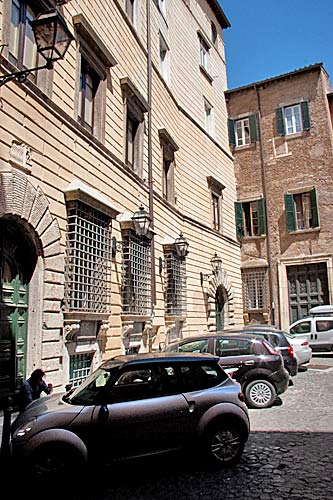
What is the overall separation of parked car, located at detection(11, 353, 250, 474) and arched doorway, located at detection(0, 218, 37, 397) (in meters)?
1.41

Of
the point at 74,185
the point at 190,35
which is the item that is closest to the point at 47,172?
the point at 74,185

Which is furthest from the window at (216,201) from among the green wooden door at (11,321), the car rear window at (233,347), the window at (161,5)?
the green wooden door at (11,321)

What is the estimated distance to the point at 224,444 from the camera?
5281mm

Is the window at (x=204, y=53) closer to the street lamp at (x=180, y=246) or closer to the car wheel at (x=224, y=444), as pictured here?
the street lamp at (x=180, y=246)

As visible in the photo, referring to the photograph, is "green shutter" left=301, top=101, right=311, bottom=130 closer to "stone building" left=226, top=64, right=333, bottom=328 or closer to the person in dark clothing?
"stone building" left=226, top=64, right=333, bottom=328

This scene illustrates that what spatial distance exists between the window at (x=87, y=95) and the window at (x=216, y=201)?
31.3 feet

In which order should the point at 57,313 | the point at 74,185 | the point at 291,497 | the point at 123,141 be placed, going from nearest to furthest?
the point at 291,497 < the point at 57,313 < the point at 74,185 < the point at 123,141

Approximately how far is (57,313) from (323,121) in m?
20.5

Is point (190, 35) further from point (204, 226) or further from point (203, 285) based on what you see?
point (203, 285)

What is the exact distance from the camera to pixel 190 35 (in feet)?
64.5

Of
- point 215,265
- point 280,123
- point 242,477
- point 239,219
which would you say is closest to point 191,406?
point 242,477

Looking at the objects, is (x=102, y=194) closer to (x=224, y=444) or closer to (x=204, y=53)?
(x=224, y=444)

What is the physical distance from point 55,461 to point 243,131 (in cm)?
2419

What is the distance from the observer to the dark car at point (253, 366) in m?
8.80
